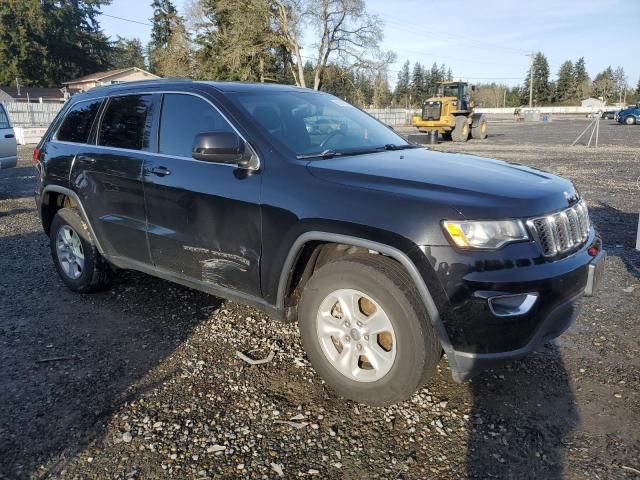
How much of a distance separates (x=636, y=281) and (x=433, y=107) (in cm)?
2251

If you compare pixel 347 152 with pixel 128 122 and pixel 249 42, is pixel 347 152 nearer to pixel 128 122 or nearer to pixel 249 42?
pixel 128 122

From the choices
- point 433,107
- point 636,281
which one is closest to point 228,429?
point 636,281

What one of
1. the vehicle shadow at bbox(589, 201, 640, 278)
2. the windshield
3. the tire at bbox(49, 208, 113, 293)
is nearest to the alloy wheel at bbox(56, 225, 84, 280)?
the tire at bbox(49, 208, 113, 293)

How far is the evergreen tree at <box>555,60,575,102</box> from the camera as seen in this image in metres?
110

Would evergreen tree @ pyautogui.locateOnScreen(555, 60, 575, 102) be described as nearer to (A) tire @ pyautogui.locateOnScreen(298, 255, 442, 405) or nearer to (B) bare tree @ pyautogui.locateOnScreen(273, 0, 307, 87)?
(B) bare tree @ pyautogui.locateOnScreen(273, 0, 307, 87)

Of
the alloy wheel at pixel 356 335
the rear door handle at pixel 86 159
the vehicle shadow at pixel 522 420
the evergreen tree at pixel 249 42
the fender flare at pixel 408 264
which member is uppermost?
the evergreen tree at pixel 249 42

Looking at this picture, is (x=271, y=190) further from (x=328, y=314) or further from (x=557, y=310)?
(x=557, y=310)

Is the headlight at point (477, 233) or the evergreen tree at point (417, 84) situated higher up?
the evergreen tree at point (417, 84)

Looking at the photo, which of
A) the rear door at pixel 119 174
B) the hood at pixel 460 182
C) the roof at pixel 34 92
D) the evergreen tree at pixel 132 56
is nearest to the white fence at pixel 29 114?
the roof at pixel 34 92

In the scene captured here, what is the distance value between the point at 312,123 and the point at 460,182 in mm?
1387

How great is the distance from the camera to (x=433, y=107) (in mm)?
26281

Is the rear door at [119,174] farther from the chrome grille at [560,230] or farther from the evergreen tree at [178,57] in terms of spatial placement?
the evergreen tree at [178,57]

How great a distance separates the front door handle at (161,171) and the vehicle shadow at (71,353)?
4.09 ft

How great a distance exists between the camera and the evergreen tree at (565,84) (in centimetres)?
10989
